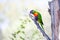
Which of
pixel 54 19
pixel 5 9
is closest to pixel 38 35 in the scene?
pixel 54 19

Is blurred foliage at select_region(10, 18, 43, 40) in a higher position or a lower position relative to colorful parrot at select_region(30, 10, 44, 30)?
lower

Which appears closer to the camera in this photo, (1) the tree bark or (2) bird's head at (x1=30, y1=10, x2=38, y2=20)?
(1) the tree bark

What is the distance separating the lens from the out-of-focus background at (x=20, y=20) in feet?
7.28

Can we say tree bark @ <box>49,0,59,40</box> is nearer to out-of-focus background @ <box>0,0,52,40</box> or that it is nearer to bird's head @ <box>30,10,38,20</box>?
out-of-focus background @ <box>0,0,52,40</box>

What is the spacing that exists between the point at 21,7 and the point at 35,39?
1.09ft

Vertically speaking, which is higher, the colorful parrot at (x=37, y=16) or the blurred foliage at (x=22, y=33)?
the colorful parrot at (x=37, y=16)

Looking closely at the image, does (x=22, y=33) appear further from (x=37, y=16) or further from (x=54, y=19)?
(x=54, y=19)

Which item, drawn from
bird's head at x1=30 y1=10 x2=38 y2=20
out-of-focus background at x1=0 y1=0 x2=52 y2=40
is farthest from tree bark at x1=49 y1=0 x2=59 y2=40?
bird's head at x1=30 y1=10 x2=38 y2=20

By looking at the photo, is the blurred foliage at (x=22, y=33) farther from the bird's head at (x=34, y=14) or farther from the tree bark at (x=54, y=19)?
the tree bark at (x=54, y=19)

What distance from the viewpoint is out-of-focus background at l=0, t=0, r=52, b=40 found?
2219 mm

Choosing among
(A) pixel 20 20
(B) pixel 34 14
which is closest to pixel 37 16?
(B) pixel 34 14

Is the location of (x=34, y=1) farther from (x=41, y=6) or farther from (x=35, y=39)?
(x=35, y=39)

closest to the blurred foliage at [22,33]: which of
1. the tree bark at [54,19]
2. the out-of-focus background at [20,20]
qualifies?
the out-of-focus background at [20,20]

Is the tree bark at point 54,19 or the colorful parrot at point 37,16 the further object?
the colorful parrot at point 37,16
